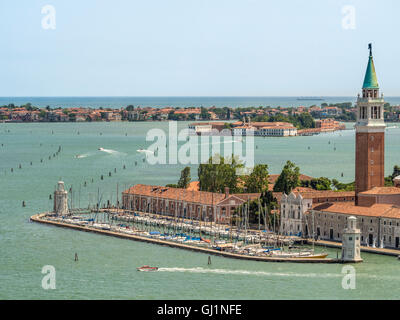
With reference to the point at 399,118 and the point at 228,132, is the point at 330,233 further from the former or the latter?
Result: the point at 399,118

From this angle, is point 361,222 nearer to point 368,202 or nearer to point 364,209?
point 364,209

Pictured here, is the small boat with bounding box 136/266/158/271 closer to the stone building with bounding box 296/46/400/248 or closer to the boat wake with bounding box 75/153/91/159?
the stone building with bounding box 296/46/400/248

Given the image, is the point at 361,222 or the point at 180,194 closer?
the point at 361,222

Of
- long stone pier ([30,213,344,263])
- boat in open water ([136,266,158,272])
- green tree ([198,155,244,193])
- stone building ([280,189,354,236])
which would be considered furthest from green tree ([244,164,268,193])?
boat in open water ([136,266,158,272])

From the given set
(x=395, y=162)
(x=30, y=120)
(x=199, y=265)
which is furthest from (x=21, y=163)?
(x=30, y=120)

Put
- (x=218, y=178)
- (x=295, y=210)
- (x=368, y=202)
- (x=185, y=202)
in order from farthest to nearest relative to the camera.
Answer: (x=218, y=178) < (x=185, y=202) < (x=295, y=210) < (x=368, y=202)

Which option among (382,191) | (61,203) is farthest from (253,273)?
(61,203)
